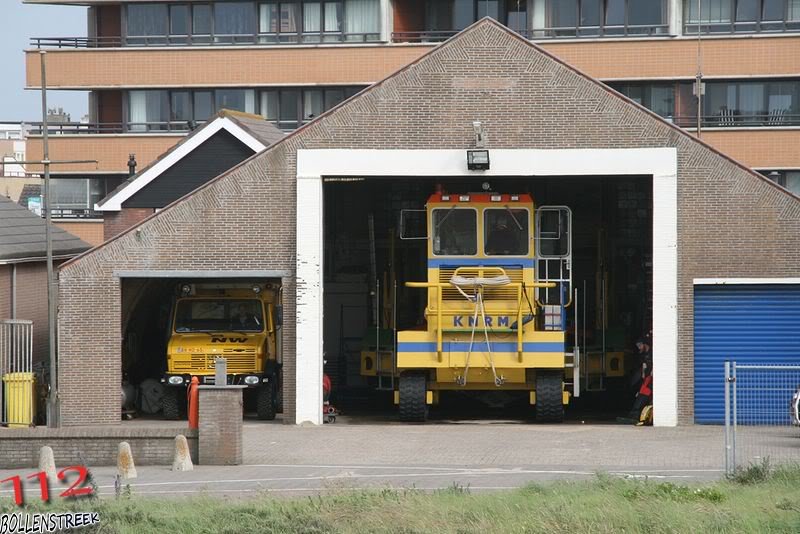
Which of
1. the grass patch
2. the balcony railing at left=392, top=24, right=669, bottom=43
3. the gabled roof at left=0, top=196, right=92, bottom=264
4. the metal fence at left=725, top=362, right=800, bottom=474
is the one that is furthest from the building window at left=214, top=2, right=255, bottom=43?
the grass patch

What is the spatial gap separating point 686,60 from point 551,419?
87.4 ft

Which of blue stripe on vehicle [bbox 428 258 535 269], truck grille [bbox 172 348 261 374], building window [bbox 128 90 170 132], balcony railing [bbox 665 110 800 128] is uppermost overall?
building window [bbox 128 90 170 132]

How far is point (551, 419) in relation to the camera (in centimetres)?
2869

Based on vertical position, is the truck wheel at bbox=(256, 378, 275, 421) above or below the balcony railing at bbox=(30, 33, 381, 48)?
below

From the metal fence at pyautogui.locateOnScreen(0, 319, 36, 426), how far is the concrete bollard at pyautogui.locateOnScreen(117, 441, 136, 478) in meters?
7.81

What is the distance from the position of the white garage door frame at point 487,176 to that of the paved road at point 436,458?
1.01 metres

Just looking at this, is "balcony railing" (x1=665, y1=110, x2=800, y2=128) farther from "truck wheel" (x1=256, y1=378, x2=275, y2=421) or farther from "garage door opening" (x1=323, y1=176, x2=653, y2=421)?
"truck wheel" (x1=256, y1=378, x2=275, y2=421)

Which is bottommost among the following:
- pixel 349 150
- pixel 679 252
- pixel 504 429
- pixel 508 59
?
pixel 504 429

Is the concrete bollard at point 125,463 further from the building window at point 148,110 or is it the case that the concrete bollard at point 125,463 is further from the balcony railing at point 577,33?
the building window at point 148,110

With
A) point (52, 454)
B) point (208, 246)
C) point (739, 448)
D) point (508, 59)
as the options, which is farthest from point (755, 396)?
point (52, 454)

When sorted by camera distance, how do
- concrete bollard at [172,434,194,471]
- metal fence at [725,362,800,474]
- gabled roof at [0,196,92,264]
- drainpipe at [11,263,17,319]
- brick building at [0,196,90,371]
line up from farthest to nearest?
gabled roof at [0,196,92,264] → drainpipe at [11,263,17,319] → brick building at [0,196,90,371] → metal fence at [725,362,800,474] → concrete bollard at [172,434,194,471]

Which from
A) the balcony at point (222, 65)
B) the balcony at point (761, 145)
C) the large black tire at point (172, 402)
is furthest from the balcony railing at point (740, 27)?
the large black tire at point (172, 402)

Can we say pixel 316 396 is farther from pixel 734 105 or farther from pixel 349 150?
pixel 734 105

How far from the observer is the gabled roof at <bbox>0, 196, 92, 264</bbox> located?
3231 centimetres
